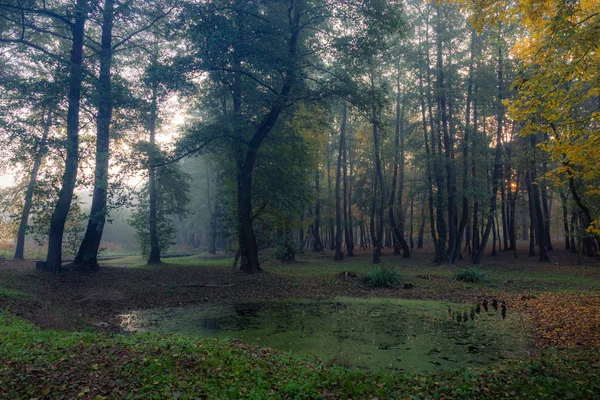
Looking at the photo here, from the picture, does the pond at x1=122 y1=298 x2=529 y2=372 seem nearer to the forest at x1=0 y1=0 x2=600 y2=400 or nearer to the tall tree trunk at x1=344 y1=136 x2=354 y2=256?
the forest at x1=0 y1=0 x2=600 y2=400

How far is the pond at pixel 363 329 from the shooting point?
6941 mm

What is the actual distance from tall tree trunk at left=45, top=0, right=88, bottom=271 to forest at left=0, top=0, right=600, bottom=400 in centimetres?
8

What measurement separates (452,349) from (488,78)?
18005 mm

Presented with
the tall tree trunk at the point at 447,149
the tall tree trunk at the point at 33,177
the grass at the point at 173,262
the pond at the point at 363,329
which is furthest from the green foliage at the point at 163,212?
the tall tree trunk at the point at 447,149

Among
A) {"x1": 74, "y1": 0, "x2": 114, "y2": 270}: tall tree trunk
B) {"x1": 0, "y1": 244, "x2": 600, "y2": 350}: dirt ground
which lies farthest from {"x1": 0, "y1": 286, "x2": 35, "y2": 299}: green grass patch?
{"x1": 74, "y1": 0, "x2": 114, "y2": 270}: tall tree trunk

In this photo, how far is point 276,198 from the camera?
16875 mm

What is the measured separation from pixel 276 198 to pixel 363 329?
880 cm

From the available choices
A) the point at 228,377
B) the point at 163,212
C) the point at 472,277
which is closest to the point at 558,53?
the point at 228,377

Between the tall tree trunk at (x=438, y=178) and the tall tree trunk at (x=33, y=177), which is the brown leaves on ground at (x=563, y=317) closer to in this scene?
the tall tree trunk at (x=438, y=178)

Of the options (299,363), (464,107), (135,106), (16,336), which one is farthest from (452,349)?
→ (464,107)

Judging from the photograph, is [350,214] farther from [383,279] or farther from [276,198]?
[383,279]

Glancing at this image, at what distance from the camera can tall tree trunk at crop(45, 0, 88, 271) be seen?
14.3 m

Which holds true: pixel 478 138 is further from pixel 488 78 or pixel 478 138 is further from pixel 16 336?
pixel 16 336

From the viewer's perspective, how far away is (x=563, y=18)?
671 centimetres
